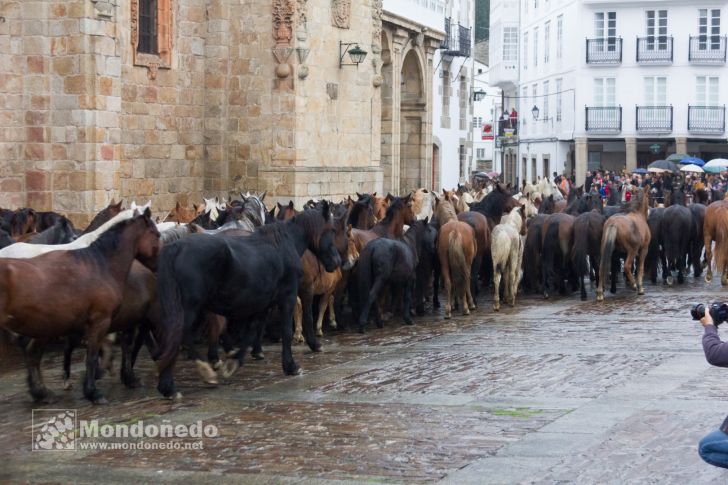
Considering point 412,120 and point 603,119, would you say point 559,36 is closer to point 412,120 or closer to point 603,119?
point 603,119

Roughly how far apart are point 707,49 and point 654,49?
2.24 m

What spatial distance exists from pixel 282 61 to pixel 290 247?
13277 mm

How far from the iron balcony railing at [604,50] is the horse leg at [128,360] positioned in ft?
152

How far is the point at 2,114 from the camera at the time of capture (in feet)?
70.0

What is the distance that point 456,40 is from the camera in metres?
49.6

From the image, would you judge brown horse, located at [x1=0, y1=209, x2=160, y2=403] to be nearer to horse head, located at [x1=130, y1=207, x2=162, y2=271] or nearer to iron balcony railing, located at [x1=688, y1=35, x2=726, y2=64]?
horse head, located at [x1=130, y1=207, x2=162, y2=271]

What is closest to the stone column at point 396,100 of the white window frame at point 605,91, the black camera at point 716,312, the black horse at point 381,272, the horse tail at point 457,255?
the horse tail at point 457,255

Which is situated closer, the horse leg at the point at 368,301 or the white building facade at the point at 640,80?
the horse leg at the point at 368,301

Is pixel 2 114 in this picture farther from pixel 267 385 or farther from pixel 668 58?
pixel 668 58

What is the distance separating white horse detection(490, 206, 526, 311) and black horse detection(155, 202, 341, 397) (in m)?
6.33

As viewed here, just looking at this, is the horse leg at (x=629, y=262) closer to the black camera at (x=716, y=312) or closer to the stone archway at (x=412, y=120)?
the black camera at (x=716, y=312)

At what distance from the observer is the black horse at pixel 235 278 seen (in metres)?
11.9

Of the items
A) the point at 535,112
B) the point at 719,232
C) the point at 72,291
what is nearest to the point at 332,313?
the point at 72,291

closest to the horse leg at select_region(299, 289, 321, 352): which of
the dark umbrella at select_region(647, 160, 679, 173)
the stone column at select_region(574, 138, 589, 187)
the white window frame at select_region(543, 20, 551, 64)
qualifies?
the dark umbrella at select_region(647, 160, 679, 173)
